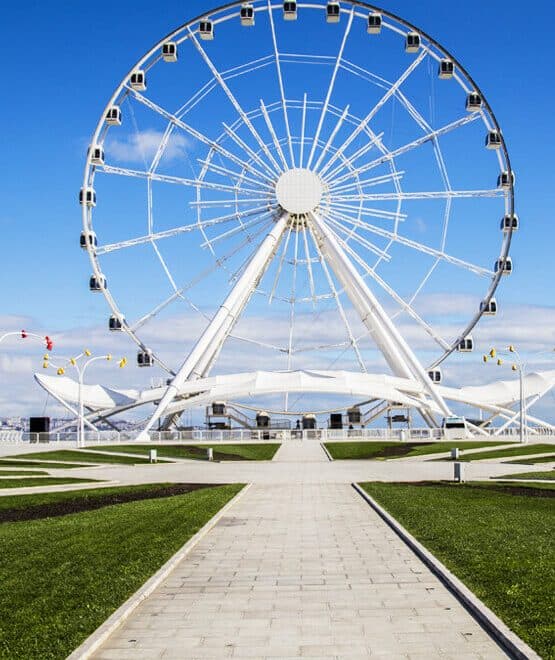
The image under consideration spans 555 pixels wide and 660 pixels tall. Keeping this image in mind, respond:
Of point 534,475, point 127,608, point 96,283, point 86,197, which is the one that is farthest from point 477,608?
point 86,197

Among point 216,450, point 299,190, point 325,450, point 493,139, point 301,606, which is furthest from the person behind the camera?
point 299,190

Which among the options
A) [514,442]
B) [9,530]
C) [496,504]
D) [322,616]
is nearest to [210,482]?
[496,504]

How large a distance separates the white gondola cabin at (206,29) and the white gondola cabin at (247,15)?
198 cm

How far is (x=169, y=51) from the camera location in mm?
55844

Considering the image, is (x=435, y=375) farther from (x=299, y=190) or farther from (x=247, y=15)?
(x=247, y=15)

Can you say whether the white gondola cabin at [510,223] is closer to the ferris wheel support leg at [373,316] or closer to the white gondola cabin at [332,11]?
the ferris wheel support leg at [373,316]

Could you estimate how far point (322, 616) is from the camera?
31.9 feet

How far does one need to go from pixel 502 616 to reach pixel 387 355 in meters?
56.3

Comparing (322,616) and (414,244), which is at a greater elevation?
(414,244)

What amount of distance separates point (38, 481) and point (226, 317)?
30674mm

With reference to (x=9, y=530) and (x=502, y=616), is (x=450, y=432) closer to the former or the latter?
(x=9, y=530)

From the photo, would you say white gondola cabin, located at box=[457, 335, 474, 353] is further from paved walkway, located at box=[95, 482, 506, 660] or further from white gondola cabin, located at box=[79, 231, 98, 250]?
paved walkway, located at box=[95, 482, 506, 660]

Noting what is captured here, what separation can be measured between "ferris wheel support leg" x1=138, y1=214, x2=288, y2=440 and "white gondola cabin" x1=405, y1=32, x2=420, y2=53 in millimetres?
12979

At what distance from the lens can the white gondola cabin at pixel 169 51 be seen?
2197 inches
